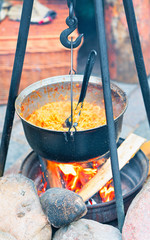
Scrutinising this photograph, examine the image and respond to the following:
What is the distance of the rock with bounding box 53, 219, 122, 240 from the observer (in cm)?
183

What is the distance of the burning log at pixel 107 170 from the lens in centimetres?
226

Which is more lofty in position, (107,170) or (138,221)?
(138,221)

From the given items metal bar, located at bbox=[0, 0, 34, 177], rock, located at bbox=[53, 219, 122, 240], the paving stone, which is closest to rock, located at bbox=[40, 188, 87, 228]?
rock, located at bbox=[53, 219, 122, 240]

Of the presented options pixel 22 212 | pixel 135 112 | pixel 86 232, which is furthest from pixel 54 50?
pixel 86 232

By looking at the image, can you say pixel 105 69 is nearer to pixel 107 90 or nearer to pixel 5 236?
pixel 107 90

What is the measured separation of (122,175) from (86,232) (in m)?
0.90

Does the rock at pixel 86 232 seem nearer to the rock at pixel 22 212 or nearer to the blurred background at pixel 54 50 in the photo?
the rock at pixel 22 212

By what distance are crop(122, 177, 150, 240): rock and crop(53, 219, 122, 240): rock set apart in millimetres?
100

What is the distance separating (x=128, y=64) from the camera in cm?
462

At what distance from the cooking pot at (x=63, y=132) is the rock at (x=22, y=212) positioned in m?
0.28

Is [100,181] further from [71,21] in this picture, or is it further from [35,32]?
[35,32]

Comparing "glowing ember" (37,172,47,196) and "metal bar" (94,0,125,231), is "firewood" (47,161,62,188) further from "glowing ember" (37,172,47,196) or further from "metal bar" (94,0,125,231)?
"metal bar" (94,0,125,231)

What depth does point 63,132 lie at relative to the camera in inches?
73.4

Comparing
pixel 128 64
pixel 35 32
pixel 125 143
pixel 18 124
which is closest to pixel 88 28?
pixel 128 64
